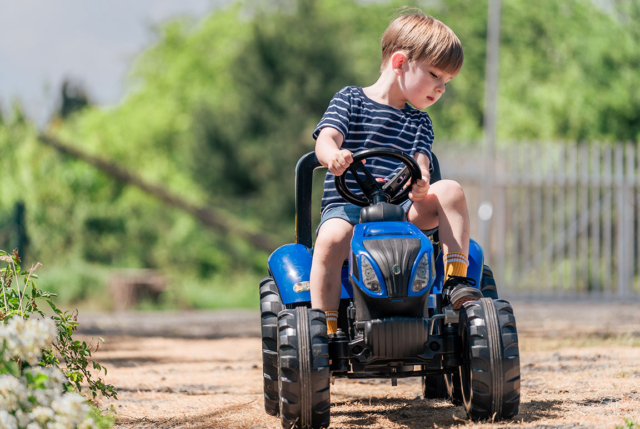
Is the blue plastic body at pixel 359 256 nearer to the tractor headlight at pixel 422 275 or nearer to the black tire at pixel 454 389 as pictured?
the tractor headlight at pixel 422 275

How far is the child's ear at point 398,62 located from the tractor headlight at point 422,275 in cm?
96

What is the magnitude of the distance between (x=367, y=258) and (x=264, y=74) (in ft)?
63.3

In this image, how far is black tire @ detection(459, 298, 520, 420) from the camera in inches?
108

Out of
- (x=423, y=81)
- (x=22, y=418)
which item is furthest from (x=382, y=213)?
(x=22, y=418)

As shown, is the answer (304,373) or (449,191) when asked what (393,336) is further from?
(449,191)

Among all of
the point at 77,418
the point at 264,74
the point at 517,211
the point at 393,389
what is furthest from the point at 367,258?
the point at 264,74

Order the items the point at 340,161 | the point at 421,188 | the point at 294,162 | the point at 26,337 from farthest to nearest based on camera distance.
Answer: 1. the point at 294,162
2. the point at 421,188
3. the point at 340,161
4. the point at 26,337

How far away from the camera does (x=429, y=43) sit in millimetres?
3184

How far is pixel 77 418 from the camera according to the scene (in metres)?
2.22

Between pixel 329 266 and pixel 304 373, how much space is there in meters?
0.44

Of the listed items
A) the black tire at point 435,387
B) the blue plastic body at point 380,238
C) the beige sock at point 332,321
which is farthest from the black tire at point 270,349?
the black tire at point 435,387

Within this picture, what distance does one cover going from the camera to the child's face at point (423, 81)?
3242mm

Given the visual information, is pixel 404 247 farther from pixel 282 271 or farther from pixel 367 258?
pixel 282 271

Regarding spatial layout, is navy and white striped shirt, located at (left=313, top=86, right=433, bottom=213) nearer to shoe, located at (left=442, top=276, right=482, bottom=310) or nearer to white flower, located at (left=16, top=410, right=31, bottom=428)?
shoe, located at (left=442, top=276, right=482, bottom=310)
